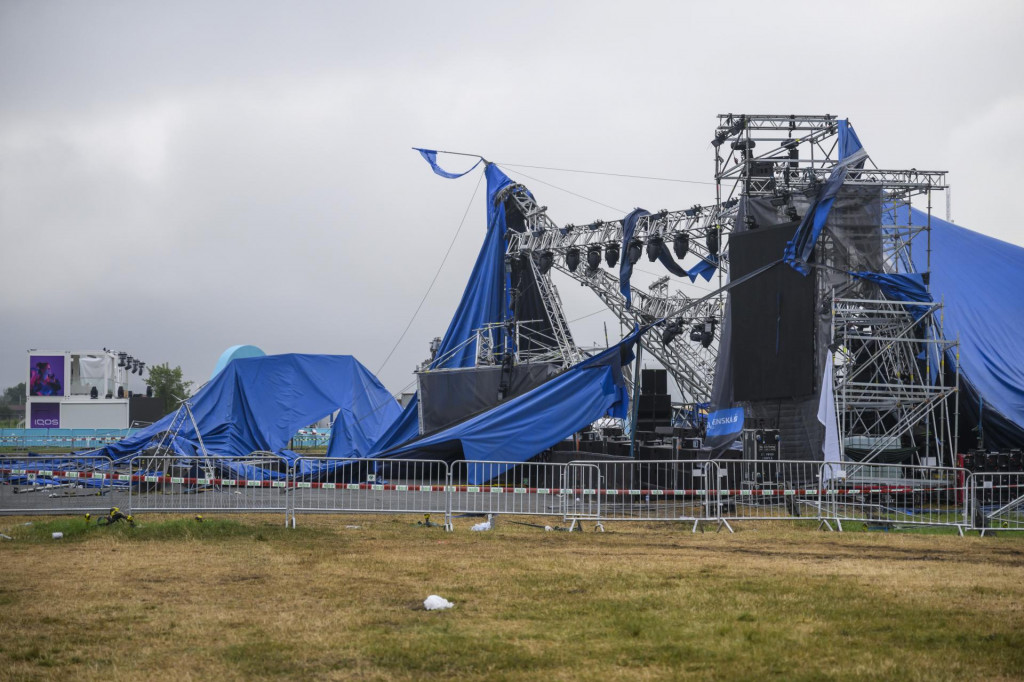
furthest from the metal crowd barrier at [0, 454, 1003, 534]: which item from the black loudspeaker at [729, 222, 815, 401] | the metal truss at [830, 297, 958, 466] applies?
the black loudspeaker at [729, 222, 815, 401]

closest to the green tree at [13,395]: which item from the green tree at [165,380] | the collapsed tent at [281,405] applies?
the green tree at [165,380]

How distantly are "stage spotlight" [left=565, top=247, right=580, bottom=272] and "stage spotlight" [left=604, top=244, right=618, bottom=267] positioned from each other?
1.21m

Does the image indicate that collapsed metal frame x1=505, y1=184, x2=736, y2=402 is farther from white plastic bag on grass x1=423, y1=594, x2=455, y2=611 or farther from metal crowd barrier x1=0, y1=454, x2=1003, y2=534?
white plastic bag on grass x1=423, y1=594, x2=455, y2=611

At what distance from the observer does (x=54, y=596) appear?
8.84 m

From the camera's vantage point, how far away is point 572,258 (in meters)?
29.8

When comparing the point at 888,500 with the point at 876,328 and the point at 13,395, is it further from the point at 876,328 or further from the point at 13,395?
the point at 13,395

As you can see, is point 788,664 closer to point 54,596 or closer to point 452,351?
point 54,596

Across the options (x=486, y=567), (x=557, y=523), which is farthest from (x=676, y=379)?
(x=486, y=567)

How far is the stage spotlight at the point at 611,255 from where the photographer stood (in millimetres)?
28641

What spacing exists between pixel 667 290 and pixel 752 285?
12.9 meters

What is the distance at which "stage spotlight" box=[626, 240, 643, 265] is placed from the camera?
91.5 ft

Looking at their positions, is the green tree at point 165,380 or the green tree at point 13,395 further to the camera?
the green tree at point 13,395

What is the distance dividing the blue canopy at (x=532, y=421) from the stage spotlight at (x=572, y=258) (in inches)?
247

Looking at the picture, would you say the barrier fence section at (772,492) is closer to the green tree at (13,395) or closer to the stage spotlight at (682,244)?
the stage spotlight at (682,244)
